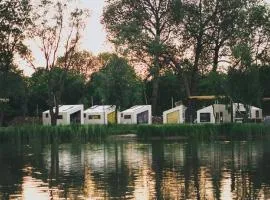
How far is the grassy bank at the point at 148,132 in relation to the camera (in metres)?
54.7

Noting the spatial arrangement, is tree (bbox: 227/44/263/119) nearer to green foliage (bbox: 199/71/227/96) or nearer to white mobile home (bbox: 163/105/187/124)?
green foliage (bbox: 199/71/227/96)

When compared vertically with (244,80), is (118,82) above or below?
above

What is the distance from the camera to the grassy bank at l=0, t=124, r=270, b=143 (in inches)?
2154

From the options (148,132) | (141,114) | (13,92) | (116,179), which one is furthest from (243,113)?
(116,179)

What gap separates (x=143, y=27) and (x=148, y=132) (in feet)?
52.8

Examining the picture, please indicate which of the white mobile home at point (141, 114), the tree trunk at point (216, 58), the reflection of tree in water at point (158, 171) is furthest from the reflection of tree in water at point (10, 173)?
the white mobile home at point (141, 114)

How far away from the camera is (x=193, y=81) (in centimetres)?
7300

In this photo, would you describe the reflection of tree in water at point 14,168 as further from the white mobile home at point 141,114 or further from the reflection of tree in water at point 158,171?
the white mobile home at point 141,114

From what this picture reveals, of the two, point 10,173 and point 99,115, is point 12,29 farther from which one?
point 10,173

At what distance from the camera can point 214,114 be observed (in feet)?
→ 239

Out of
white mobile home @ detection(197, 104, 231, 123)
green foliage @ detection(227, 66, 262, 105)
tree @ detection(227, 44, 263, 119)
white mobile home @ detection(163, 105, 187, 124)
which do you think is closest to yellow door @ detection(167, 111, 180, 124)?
white mobile home @ detection(163, 105, 187, 124)

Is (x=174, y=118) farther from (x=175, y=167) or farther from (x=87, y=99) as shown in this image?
(x=175, y=167)

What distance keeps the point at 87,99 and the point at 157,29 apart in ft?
129

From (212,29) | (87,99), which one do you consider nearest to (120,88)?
(212,29)
